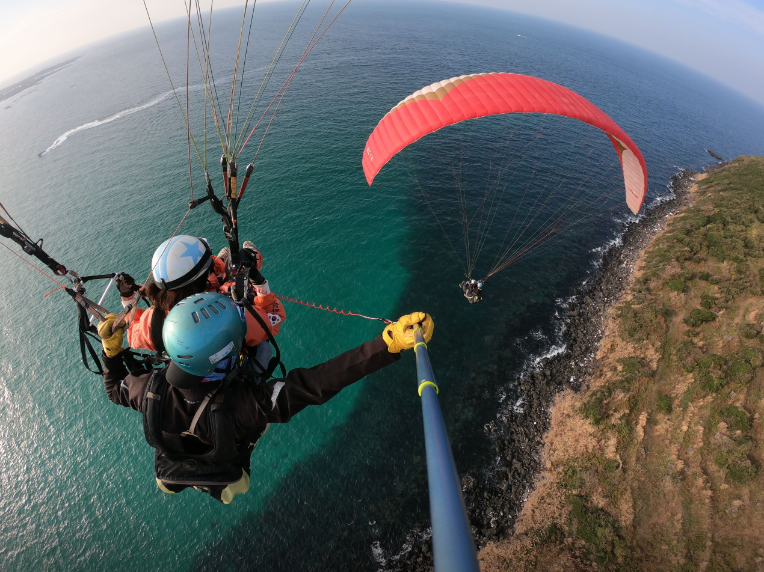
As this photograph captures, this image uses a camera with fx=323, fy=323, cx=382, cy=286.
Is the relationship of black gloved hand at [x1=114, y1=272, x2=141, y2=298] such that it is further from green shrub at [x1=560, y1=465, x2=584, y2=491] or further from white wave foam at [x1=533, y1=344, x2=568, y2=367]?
white wave foam at [x1=533, y1=344, x2=568, y2=367]

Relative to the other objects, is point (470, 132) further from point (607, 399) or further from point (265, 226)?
point (607, 399)

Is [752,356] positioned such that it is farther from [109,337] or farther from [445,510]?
[109,337]

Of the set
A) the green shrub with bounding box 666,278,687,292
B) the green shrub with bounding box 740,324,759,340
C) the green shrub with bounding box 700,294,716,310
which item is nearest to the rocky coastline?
the green shrub with bounding box 666,278,687,292

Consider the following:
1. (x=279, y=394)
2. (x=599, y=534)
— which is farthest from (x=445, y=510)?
(x=599, y=534)

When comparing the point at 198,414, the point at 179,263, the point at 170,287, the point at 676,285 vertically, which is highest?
the point at 198,414

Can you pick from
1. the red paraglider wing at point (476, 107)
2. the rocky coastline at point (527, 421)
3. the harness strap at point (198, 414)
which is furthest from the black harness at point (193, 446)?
the rocky coastline at point (527, 421)

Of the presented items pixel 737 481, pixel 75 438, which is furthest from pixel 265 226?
pixel 737 481
